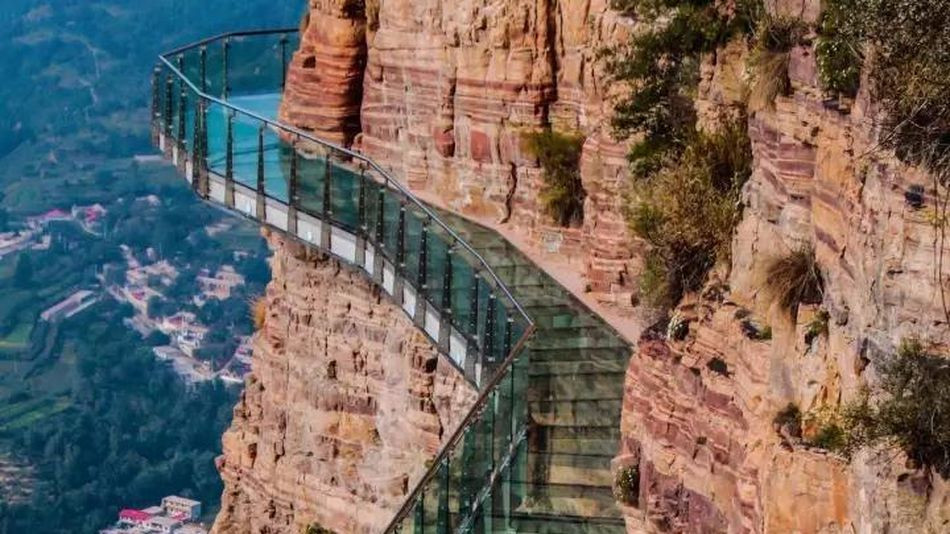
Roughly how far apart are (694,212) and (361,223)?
27.4ft

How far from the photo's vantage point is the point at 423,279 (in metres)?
28.1

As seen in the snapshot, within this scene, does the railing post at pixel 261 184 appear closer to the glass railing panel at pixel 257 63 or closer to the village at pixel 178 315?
the glass railing panel at pixel 257 63

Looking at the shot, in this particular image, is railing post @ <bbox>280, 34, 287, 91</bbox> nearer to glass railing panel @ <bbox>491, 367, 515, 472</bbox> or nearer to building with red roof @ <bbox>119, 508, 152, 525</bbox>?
glass railing panel @ <bbox>491, 367, 515, 472</bbox>

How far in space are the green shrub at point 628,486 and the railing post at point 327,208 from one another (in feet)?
35.0

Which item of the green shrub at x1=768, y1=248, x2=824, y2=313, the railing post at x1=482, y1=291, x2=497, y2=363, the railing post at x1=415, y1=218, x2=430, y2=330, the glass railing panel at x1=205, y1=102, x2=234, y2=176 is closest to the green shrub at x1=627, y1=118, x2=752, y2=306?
the railing post at x1=482, y1=291, x2=497, y2=363

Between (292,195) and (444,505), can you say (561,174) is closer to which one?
(292,195)

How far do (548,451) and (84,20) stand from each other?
148344 millimetres

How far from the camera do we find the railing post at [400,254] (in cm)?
2877

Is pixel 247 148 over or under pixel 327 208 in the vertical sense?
over

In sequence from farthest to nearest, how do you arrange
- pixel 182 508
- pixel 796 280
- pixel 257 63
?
pixel 182 508
pixel 257 63
pixel 796 280

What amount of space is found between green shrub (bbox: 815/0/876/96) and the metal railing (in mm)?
6569

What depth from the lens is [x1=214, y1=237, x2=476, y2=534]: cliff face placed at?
102ft

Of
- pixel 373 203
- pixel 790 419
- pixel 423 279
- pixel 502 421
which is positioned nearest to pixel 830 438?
pixel 790 419

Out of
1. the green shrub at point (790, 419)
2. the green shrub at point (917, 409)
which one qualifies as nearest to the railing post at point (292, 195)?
the green shrub at point (790, 419)
